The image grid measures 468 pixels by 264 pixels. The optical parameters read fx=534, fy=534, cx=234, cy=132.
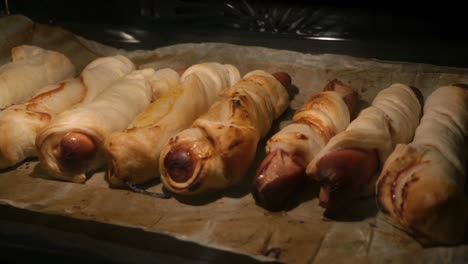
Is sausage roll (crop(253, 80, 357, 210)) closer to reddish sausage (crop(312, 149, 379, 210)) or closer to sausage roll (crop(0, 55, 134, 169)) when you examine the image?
reddish sausage (crop(312, 149, 379, 210))

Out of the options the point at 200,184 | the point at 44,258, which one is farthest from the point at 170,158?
the point at 44,258

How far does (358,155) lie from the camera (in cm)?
228

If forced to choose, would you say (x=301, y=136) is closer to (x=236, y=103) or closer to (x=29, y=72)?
(x=236, y=103)

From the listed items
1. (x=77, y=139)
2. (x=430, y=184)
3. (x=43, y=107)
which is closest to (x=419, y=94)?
(x=430, y=184)

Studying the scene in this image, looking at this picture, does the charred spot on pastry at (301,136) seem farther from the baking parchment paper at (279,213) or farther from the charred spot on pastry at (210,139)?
the charred spot on pastry at (210,139)

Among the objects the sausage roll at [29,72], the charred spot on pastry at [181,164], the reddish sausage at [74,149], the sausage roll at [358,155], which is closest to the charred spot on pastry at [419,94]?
the sausage roll at [358,155]

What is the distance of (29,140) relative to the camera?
283cm

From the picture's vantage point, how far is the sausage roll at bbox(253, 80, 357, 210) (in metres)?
2.29

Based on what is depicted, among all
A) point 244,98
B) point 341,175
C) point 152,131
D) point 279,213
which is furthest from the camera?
point 244,98

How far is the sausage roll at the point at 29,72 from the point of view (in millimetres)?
3295

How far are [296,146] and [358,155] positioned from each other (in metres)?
0.29

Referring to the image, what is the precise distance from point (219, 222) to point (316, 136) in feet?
2.11

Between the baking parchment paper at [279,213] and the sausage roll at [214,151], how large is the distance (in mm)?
109

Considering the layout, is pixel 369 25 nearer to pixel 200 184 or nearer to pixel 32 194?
pixel 200 184
